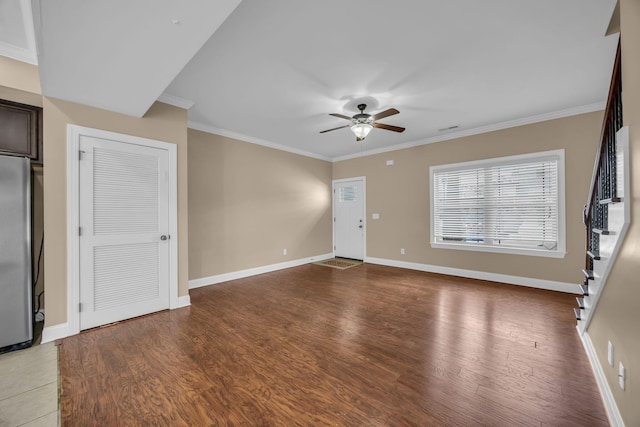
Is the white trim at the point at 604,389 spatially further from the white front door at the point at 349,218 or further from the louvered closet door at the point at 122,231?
the white front door at the point at 349,218

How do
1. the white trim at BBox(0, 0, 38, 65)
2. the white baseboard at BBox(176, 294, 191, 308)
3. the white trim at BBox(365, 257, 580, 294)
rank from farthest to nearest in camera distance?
the white trim at BBox(365, 257, 580, 294), the white baseboard at BBox(176, 294, 191, 308), the white trim at BBox(0, 0, 38, 65)

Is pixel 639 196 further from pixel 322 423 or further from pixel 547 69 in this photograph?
pixel 547 69

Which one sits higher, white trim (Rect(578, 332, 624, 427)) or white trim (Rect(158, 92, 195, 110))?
white trim (Rect(158, 92, 195, 110))

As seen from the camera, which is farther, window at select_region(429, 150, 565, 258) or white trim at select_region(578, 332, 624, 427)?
window at select_region(429, 150, 565, 258)

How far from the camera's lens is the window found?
4.00 m

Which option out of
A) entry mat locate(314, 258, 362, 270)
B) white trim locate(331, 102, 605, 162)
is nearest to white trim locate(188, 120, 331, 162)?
white trim locate(331, 102, 605, 162)

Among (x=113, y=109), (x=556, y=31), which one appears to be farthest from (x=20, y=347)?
(x=556, y=31)

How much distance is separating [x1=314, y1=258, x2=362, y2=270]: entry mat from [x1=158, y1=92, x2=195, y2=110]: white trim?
4091 mm

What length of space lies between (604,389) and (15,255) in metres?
4.75

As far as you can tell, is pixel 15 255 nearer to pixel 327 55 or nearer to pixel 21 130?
pixel 21 130

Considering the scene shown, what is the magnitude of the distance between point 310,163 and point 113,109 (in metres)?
4.00

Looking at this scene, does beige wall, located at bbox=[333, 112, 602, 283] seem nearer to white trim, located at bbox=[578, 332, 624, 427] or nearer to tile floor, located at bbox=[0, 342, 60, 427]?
white trim, located at bbox=[578, 332, 624, 427]

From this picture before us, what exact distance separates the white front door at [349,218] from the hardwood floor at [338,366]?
2.88 metres

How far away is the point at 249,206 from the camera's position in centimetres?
504
